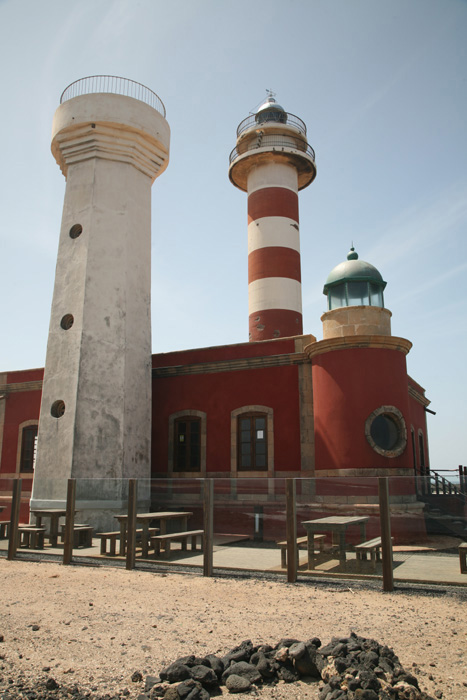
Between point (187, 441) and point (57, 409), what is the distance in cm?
375

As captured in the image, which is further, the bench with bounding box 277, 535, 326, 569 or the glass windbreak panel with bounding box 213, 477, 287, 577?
the glass windbreak panel with bounding box 213, 477, 287, 577

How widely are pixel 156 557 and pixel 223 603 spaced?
2962 millimetres

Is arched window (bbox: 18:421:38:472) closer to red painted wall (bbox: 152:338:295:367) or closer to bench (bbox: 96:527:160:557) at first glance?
red painted wall (bbox: 152:338:295:367)

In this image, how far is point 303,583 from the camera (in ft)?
25.8

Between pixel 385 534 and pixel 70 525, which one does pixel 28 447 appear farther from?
pixel 385 534

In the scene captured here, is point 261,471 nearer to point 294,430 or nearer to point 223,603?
point 294,430

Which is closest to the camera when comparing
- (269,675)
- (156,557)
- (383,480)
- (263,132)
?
(269,675)

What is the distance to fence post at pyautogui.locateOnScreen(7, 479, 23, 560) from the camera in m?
11.0

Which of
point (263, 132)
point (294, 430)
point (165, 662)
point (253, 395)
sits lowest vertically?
point (165, 662)

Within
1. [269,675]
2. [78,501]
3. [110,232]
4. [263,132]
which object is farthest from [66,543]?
[263,132]

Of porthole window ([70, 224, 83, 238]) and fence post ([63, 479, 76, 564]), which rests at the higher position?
porthole window ([70, 224, 83, 238])

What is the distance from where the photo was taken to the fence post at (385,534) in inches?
290

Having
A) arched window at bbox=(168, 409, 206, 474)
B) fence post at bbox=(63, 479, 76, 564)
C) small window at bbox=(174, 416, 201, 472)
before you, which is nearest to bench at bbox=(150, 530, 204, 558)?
fence post at bbox=(63, 479, 76, 564)

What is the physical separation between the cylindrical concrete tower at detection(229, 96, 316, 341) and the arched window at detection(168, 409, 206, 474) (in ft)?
17.4
